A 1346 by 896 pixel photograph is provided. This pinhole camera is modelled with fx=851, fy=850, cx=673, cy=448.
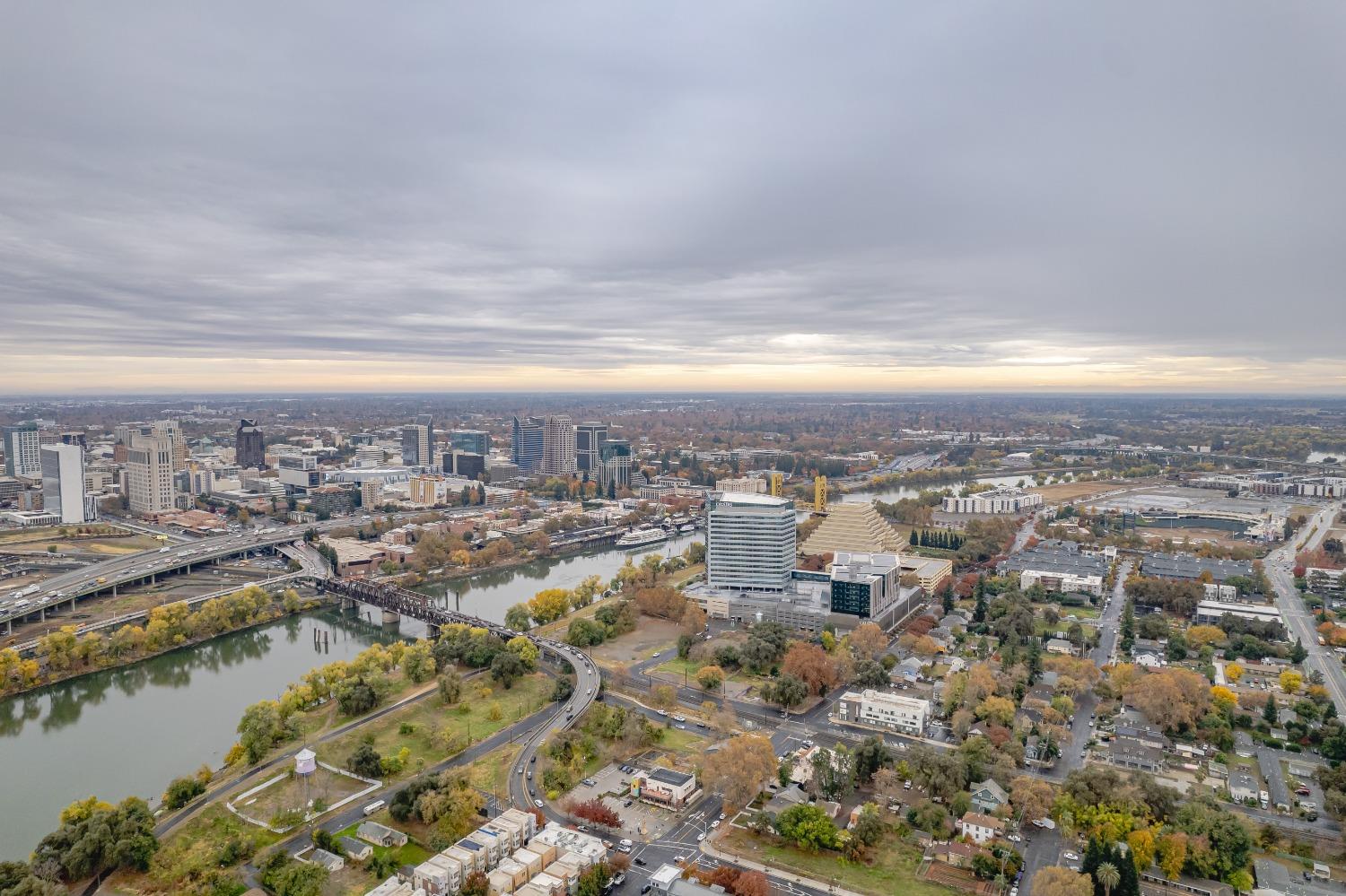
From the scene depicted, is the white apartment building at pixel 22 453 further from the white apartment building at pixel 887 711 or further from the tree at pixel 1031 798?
the tree at pixel 1031 798

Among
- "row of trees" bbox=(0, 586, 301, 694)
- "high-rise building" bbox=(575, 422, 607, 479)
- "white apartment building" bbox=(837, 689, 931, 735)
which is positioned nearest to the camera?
"white apartment building" bbox=(837, 689, 931, 735)

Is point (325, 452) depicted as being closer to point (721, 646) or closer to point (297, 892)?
point (721, 646)

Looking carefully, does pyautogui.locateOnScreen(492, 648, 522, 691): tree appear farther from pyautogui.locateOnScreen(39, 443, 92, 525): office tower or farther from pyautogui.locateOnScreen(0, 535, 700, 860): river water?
pyautogui.locateOnScreen(39, 443, 92, 525): office tower

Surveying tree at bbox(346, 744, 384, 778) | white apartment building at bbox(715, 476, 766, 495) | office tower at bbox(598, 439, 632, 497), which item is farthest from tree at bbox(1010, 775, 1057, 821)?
office tower at bbox(598, 439, 632, 497)

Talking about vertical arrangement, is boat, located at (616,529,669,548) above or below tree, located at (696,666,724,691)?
below

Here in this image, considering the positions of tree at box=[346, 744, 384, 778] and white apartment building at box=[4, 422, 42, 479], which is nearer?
tree at box=[346, 744, 384, 778]

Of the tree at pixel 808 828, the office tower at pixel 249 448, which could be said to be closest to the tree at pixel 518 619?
the tree at pixel 808 828
